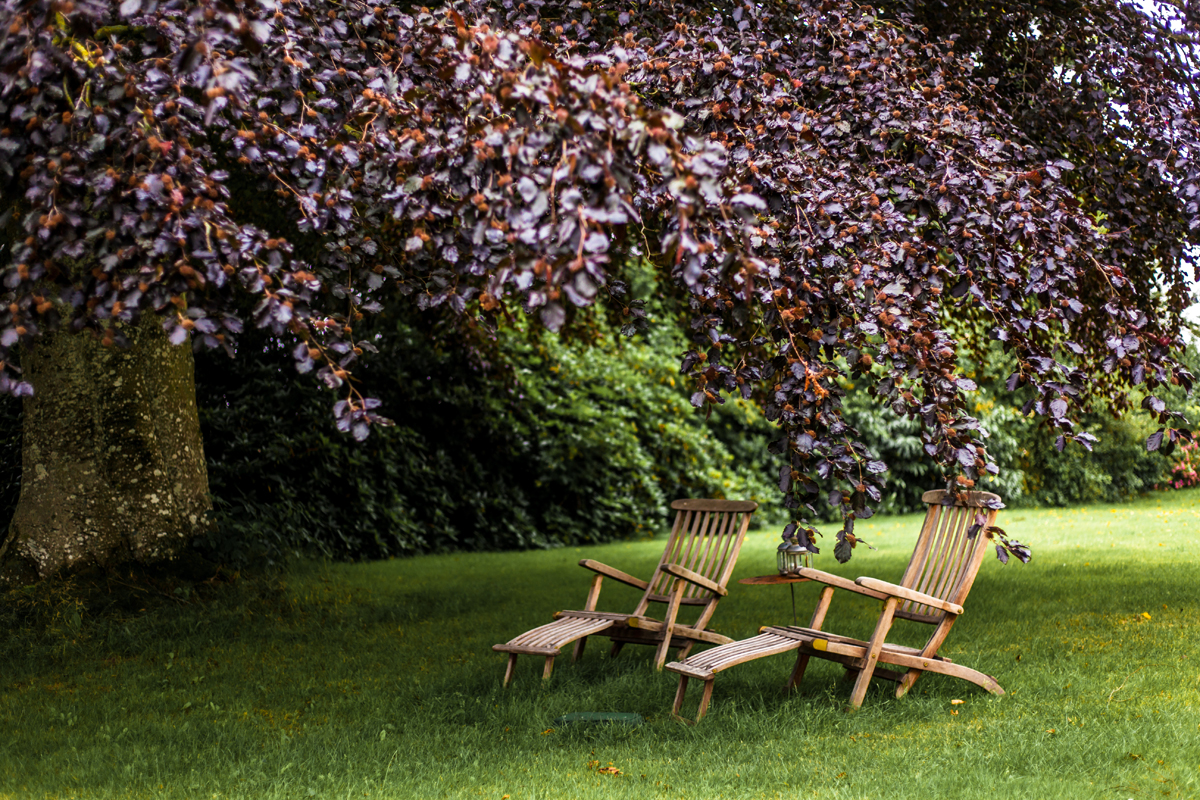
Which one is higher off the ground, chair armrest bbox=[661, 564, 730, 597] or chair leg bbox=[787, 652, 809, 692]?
chair armrest bbox=[661, 564, 730, 597]

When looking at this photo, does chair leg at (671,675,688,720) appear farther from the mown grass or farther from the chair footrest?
the chair footrest

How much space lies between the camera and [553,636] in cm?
481

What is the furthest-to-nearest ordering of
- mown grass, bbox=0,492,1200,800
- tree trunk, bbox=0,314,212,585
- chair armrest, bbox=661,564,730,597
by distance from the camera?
tree trunk, bbox=0,314,212,585 < chair armrest, bbox=661,564,730,597 < mown grass, bbox=0,492,1200,800

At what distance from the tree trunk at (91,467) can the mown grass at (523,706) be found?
0.37 m

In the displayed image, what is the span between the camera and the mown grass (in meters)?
3.52

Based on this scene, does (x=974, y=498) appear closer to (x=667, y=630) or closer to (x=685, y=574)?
(x=685, y=574)

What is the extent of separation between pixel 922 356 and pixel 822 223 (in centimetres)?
65

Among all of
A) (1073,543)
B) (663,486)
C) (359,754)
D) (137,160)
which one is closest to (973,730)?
(359,754)

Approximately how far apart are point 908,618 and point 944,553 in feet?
1.46

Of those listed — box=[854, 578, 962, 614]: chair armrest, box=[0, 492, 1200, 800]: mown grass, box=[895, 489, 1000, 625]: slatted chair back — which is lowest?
box=[0, 492, 1200, 800]: mown grass

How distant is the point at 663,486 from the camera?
1250cm

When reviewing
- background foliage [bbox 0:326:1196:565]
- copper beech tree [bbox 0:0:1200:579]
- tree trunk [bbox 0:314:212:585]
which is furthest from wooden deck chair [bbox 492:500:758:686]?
background foliage [bbox 0:326:1196:565]

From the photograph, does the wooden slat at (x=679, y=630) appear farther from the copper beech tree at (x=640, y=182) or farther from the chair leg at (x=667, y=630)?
the copper beech tree at (x=640, y=182)

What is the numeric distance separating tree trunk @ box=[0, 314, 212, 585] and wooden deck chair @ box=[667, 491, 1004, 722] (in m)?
4.25
